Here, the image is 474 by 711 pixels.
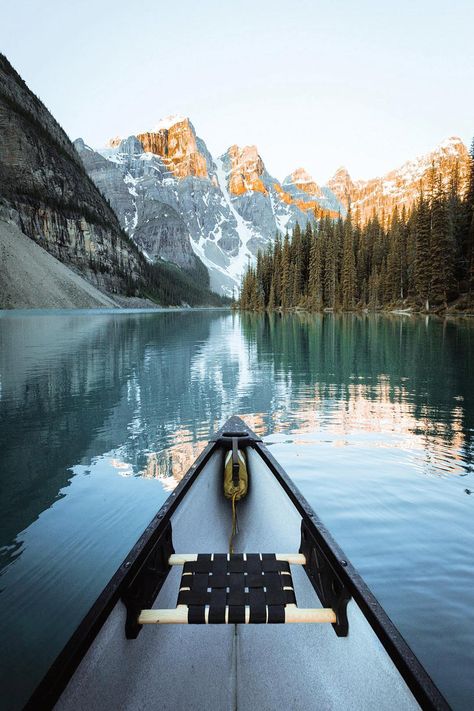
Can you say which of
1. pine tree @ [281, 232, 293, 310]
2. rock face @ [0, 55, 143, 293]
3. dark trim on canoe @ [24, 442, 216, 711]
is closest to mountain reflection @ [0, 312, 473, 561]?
dark trim on canoe @ [24, 442, 216, 711]

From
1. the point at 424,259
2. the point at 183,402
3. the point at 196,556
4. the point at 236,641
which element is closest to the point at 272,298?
the point at 424,259

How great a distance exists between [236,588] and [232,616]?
0.32m

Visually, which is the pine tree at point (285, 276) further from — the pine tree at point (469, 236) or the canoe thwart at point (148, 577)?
the canoe thwart at point (148, 577)

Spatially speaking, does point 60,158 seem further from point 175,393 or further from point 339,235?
point 175,393

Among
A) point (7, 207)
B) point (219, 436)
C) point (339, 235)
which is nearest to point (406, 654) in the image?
point (219, 436)

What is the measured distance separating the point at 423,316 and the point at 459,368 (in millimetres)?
43241

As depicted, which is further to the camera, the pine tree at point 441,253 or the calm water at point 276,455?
the pine tree at point 441,253

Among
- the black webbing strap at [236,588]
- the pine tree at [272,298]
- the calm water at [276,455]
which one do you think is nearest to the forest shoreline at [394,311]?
the pine tree at [272,298]

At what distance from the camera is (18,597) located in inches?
180

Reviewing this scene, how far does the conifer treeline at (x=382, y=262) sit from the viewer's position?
5588 centimetres

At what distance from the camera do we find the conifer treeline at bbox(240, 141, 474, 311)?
5588 centimetres

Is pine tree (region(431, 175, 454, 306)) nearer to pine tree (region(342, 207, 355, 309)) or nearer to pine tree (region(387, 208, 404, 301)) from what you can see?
pine tree (region(387, 208, 404, 301))

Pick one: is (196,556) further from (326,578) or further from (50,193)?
(50,193)

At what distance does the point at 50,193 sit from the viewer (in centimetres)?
13500
